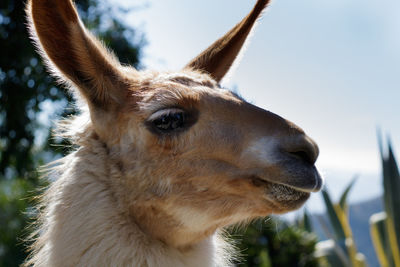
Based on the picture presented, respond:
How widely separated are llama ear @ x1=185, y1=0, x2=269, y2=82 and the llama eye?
29.6 inches

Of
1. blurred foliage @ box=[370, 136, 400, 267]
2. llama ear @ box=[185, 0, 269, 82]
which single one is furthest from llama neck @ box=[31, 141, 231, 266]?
blurred foliage @ box=[370, 136, 400, 267]

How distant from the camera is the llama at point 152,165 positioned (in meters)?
2.08

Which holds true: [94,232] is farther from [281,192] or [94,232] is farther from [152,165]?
[281,192]

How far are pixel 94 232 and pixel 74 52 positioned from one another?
937 millimetres

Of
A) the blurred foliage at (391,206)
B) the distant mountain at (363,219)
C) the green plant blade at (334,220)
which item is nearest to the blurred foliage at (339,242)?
the green plant blade at (334,220)

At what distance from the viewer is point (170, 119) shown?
2232 mm

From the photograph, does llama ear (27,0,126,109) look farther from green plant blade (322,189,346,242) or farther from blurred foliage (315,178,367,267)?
green plant blade (322,189,346,242)

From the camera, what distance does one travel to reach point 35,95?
8.41 m

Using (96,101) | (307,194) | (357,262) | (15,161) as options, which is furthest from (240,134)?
(15,161)

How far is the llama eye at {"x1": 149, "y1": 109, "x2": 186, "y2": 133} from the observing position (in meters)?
2.22

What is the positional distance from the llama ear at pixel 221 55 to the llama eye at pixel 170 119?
0.75m

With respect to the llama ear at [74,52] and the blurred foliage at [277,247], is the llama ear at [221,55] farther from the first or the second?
the blurred foliage at [277,247]

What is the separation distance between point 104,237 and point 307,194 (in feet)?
3.33

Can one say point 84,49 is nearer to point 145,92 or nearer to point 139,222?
point 145,92
